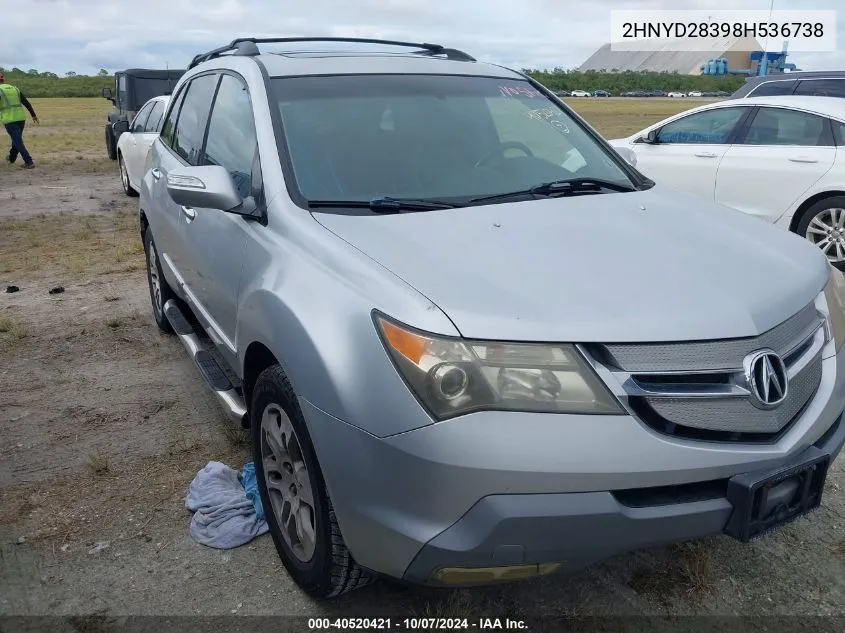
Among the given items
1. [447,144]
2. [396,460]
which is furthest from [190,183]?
[396,460]

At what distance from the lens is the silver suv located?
77.5 inches

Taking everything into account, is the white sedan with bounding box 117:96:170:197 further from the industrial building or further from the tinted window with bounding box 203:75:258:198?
the industrial building

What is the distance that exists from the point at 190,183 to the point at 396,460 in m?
1.50

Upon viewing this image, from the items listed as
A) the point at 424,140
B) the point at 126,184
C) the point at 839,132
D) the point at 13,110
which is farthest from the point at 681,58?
the point at 424,140

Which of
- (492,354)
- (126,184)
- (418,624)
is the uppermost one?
(492,354)

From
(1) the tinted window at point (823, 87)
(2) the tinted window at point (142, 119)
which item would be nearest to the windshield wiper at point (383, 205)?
(1) the tinted window at point (823, 87)

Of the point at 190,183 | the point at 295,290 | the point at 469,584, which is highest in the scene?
the point at 190,183

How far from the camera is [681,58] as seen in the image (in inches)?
6166

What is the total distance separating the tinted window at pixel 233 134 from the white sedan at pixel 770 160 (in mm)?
3668

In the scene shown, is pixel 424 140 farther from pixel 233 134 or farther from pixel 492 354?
pixel 492 354

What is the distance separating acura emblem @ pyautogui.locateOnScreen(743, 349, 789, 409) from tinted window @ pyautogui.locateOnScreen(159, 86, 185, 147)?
3.69m

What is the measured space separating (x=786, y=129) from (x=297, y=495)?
20.9ft

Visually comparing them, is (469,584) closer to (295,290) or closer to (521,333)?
(521,333)

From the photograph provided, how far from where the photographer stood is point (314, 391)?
222 cm
